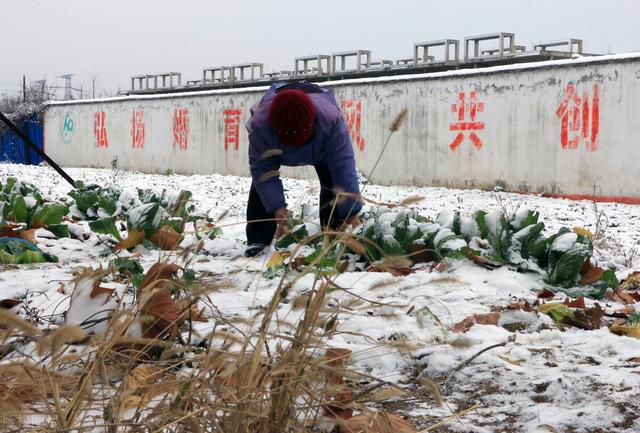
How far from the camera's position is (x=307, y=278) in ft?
10.9

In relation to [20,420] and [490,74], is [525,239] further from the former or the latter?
[490,74]

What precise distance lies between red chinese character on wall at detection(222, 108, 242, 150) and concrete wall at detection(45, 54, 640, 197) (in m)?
0.02

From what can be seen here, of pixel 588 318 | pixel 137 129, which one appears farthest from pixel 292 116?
pixel 137 129

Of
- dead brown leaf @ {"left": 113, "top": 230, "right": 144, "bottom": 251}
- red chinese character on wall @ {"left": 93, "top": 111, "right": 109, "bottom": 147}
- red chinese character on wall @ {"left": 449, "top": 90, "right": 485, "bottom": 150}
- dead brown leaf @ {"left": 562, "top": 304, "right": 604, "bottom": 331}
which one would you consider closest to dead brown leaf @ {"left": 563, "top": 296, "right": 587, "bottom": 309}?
dead brown leaf @ {"left": 562, "top": 304, "right": 604, "bottom": 331}

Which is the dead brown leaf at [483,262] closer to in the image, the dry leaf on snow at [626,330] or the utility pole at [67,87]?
the dry leaf on snow at [626,330]

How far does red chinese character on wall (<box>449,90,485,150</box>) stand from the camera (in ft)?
43.4

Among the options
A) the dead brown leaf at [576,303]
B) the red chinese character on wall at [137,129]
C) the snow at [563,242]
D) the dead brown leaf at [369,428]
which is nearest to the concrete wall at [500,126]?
the red chinese character on wall at [137,129]

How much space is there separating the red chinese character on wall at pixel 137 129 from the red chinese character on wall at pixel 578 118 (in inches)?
478

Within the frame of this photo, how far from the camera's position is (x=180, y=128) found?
64.4 ft

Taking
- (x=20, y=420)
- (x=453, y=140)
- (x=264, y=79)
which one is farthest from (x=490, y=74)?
(x=264, y=79)

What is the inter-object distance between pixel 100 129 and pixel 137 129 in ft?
6.48

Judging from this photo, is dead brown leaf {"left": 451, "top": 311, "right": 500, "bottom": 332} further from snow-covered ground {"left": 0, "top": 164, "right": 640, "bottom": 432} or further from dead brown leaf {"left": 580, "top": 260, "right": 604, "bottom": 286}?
dead brown leaf {"left": 580, "top": 260, "right": 604, "bottom": 286}

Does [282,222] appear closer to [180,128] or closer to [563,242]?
[563,242]

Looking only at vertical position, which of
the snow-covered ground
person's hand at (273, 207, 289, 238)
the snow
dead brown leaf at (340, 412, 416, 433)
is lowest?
the snow-covered ground
